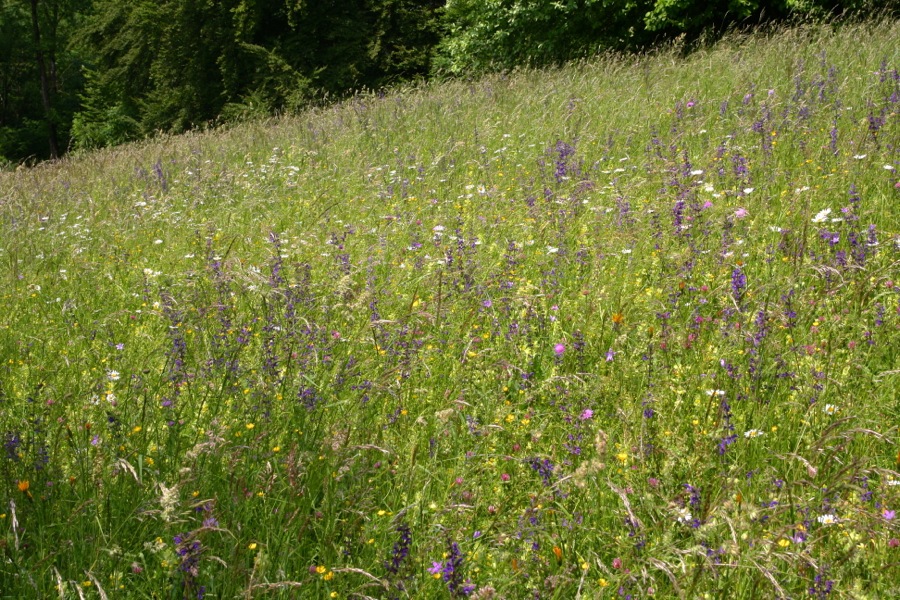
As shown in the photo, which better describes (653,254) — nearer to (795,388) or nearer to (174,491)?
(795,388)

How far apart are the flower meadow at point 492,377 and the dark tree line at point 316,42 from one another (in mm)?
5485

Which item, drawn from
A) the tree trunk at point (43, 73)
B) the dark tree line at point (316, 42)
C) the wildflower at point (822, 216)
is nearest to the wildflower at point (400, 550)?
the wildflower at point (822, 216)

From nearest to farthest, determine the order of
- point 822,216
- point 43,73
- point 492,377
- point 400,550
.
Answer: point 400,550 → point 492,377 → point 822,216 → point 43,73

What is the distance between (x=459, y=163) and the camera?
594 cm

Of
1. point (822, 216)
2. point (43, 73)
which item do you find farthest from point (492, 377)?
point (43, 73)

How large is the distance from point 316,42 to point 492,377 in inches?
719

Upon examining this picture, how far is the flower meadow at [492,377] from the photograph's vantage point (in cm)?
180

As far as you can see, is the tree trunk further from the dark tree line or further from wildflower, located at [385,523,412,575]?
wildflower, located at [385,523,412,575]

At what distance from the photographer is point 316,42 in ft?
62.7

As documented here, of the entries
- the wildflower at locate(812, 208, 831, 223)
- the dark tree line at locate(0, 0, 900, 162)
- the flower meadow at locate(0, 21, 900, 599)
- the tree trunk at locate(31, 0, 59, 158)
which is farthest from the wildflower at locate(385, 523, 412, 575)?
the tree trunk at locate(31, 0, 59, 158)

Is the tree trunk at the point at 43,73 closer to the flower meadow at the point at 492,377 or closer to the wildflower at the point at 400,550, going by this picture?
the flower meadow at the point at 492,377

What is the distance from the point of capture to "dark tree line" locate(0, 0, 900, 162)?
1325 cm

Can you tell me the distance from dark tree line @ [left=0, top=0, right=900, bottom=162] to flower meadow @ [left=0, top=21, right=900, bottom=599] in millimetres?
5485

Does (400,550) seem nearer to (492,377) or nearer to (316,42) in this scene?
(492,377)
